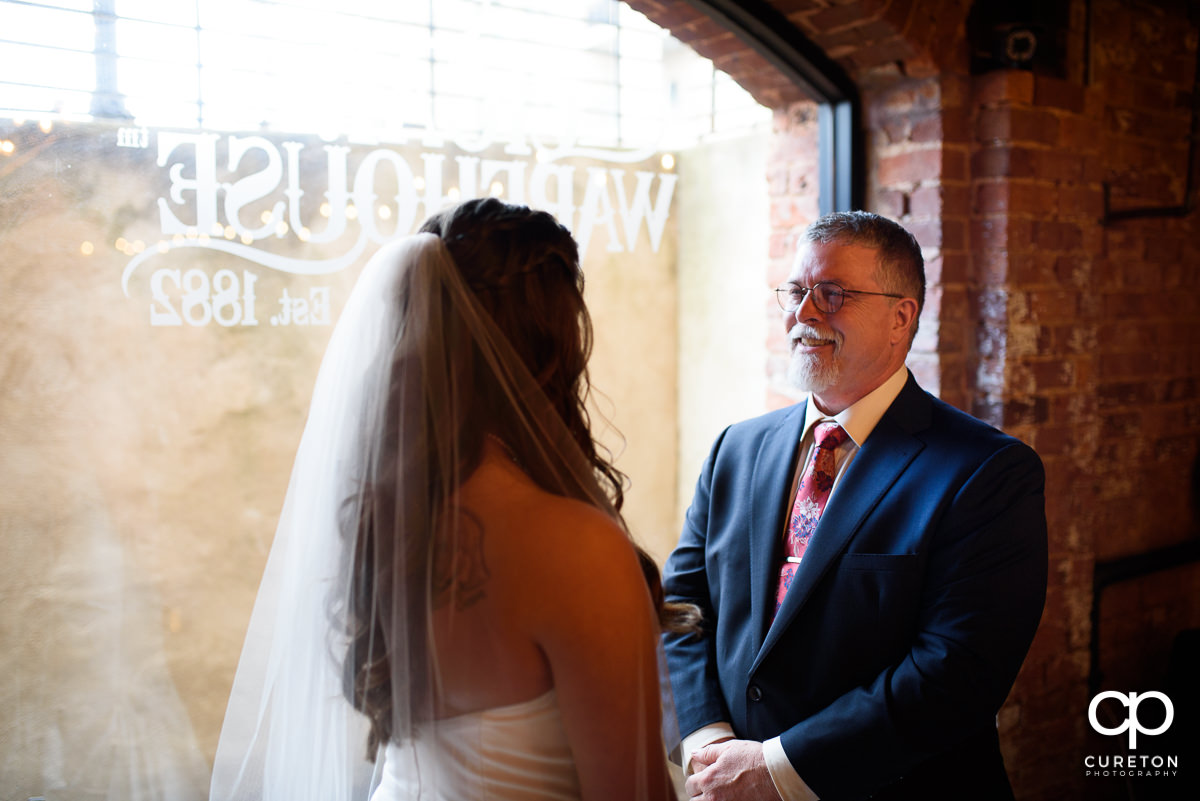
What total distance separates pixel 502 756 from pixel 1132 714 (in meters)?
2.60

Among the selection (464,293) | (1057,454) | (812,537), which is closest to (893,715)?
(812,537)

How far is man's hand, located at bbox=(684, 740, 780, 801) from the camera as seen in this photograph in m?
1.66

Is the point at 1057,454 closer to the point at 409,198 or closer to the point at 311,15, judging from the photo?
the point at 409,198

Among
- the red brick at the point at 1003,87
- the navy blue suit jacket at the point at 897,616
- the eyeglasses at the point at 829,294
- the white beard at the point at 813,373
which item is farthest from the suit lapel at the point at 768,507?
the red brick at the point at 1003,87

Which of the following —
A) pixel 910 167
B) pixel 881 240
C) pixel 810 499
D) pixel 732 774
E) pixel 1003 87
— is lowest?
pixel 732 774

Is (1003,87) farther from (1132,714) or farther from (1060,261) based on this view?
(1132,714)

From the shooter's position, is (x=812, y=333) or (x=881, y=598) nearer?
(x=881, y=598)

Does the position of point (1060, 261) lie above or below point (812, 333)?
above

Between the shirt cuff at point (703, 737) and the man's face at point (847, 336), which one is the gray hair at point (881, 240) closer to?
the man's face at point (847, 336)

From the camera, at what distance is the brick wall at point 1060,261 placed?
2514 millimetres

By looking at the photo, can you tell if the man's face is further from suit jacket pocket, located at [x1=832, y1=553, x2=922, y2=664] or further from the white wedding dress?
the white wedding dress

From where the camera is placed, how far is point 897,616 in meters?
1.64

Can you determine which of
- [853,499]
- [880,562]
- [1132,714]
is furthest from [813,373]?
[1132,714]

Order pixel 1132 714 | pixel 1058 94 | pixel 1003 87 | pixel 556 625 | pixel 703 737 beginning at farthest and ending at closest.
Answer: pixel 1132 714, pixel 1058 94, pixel 1003 87, pixel 703 737, pixel 556 625
